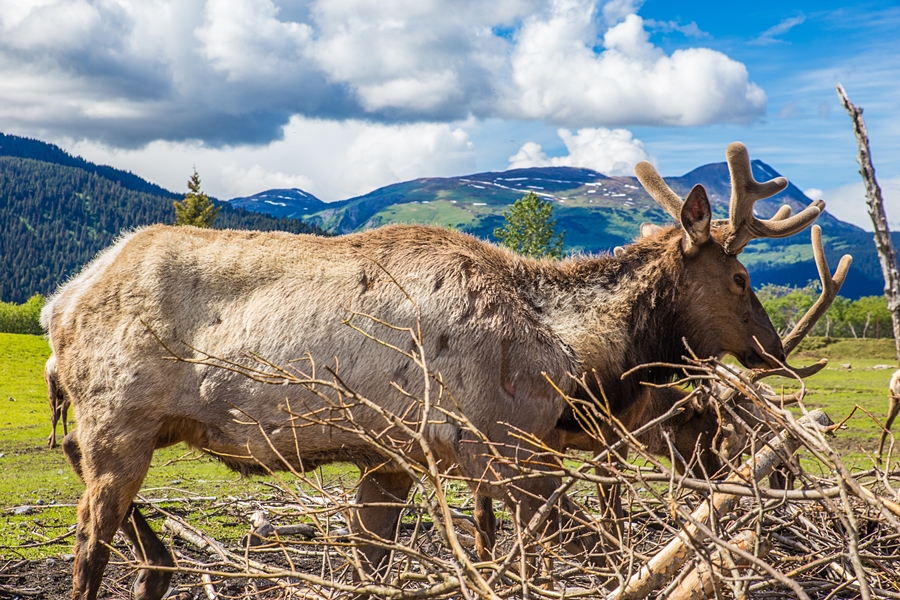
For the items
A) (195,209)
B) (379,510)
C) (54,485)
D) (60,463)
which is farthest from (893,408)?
(195,209)

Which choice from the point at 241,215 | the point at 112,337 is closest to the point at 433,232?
the point at 112,337

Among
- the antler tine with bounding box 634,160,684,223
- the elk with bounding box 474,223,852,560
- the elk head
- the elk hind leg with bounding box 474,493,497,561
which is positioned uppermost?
the antler tine with bounding box 634,160,684,223

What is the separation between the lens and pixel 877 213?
222cm

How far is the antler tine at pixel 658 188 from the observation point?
5550 mm

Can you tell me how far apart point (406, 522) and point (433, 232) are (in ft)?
11.4

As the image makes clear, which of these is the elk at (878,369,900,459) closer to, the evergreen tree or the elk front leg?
the elk front leg

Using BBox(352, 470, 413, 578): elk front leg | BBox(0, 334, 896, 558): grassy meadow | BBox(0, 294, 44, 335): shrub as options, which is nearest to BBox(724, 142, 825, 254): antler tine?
BBox(0, 334, 896, 558): grassy meadow

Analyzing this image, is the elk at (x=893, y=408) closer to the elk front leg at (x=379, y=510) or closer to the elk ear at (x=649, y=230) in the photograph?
the elk ear at (x=649, y=230)

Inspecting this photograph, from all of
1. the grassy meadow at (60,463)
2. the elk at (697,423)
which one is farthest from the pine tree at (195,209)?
the elk at (697,423)

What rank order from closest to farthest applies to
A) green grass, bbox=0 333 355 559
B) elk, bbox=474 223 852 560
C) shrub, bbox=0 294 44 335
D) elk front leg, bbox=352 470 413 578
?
elk, bbox=474 223 852 560 → elk front leg, bbox=352 470 413 578 → green grass, bbox=0 333 355 559 → shrub, bbox=0 294 44 335

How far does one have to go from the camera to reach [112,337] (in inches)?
182

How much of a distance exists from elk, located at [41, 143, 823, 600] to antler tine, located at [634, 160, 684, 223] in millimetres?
490

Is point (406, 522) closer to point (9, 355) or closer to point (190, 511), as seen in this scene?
point (190, 511)

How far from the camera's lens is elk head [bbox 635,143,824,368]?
16.7 ft
